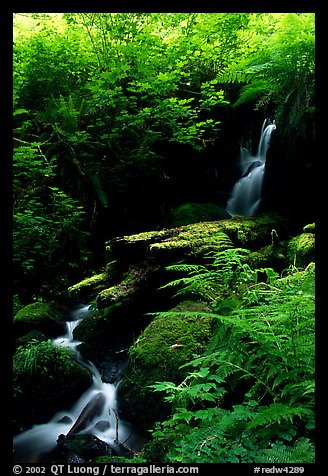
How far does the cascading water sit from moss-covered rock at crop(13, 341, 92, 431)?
16.5 ft

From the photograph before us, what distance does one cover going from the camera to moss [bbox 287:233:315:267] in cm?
457

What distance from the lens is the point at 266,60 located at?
5.27m

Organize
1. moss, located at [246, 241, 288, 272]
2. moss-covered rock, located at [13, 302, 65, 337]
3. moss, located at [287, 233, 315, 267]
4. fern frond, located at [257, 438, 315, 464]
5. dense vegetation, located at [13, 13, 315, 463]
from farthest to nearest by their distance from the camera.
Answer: moss-covered rock, located at [13, 302, 65, 337] → moss, located at [246, 241, 288, 272] → moss, located at [287, 233, 315, 267] → dense vegetation, located at [13, 13, 315, 463] → fern frond, located at [257, 438, 315, 464]

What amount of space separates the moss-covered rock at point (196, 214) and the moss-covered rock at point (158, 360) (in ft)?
12.1

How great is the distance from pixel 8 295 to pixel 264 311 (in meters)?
1.87

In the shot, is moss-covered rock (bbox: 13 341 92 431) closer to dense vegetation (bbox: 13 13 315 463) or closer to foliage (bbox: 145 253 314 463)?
dense vegetation (bbox: 13 13 315 463)

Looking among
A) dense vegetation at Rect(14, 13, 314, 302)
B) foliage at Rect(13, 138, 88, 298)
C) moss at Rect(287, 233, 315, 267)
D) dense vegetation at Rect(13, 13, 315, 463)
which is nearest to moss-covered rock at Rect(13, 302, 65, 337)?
dense vegetation at Rect(13, 13, 315, 463)

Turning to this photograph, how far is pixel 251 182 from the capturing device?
296 inches

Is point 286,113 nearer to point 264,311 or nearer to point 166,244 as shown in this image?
point 166,244

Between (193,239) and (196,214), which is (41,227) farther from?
(193,239)

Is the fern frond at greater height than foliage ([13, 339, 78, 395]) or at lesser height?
greater

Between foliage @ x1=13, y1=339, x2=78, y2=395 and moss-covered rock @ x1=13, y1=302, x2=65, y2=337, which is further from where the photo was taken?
moss-covered rock @ x1=13, y1=302, x2=65, y2=337

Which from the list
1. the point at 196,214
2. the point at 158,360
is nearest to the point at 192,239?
the point at 158,360

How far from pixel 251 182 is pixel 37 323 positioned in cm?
550
